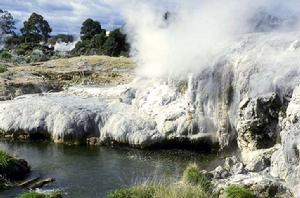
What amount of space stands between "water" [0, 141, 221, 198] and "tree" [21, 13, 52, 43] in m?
57.5

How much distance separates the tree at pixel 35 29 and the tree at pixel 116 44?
84.7ft

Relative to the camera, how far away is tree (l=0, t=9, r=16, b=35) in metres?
97.9

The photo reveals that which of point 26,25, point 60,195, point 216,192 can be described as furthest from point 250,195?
point 26,25

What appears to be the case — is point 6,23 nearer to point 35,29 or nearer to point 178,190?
point 35,29

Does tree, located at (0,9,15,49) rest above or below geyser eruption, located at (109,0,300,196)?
above

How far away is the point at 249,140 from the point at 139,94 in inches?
379

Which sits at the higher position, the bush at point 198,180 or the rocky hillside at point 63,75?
the rocky hillside at point 63,75

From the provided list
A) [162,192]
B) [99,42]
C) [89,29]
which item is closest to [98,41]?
[99,42]

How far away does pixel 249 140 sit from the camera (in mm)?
29500

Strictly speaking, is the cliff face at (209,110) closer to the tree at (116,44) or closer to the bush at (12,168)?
the bush at (12,168)

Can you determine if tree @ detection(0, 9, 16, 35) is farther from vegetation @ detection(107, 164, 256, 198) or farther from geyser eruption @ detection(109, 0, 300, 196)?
vegetation @ detection(107, 164, 256, 198)

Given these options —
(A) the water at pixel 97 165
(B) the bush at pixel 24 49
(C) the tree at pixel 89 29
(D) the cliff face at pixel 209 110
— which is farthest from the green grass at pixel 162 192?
(C) the tree at pixel 89 29

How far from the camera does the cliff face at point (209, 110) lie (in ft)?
92.1

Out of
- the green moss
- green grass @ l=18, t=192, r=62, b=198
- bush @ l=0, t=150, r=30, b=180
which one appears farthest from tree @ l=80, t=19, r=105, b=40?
the green moss
